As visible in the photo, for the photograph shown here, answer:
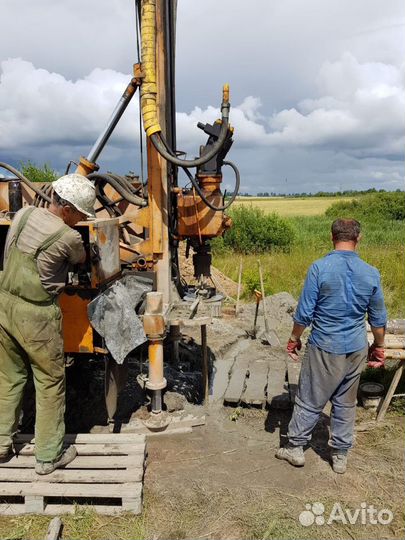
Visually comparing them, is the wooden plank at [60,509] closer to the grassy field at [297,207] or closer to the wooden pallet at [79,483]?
the wooden pallet at [79,483]

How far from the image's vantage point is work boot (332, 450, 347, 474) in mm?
3439

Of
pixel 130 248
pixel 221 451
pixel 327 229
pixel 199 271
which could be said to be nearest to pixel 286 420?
pixel 221 451

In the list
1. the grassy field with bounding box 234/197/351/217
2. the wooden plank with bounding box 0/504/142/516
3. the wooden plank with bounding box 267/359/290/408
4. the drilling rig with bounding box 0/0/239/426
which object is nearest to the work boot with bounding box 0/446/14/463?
the wooden plank with bounding box 0/504/142/516

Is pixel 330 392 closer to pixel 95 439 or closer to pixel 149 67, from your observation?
pixel 95 439

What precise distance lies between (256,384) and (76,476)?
7.62 ft

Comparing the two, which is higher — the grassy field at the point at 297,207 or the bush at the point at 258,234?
the grassy field at the point at 297,207

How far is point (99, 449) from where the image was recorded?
3309 mm

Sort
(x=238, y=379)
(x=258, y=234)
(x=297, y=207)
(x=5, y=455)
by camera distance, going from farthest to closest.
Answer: (x=297, y=207) < (x=258, y=234) < (x=238, y=379) < (x=5, y=455)

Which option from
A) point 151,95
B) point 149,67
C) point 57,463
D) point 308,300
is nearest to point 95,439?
point 57,463

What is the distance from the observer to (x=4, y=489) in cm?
294

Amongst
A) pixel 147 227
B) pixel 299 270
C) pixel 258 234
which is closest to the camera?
pixel 147 227

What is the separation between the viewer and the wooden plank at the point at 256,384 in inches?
177

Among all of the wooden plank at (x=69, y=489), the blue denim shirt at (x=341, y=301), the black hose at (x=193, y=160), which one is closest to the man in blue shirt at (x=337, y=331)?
the blue denim shirt at (x=341, y=301)

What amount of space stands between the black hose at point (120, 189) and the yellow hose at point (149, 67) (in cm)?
62
